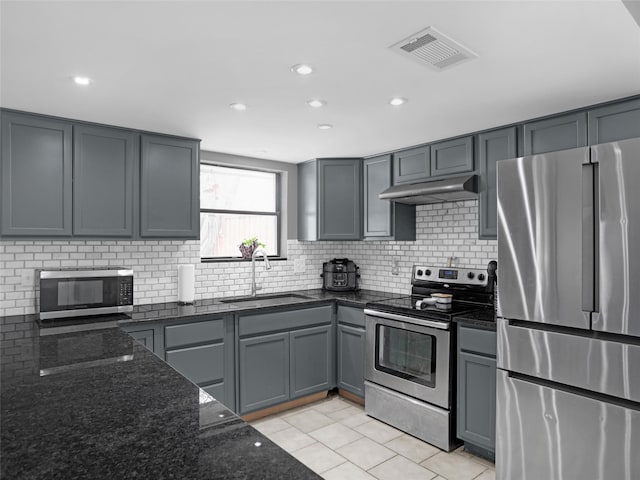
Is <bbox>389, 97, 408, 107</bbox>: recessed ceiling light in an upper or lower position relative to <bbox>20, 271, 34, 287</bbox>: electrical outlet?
upper

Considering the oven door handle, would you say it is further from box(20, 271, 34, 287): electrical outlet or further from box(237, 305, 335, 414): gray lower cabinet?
box(20, 271, 34, 287): electrical outlet

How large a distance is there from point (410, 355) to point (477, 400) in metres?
0.58

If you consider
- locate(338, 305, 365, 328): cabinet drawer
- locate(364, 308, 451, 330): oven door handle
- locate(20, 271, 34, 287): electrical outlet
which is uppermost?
locate(20, 271, 34, 287): electrical outlet

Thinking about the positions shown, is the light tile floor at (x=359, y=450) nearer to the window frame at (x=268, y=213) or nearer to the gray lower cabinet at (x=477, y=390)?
the gray lower cabinet at (x=477, y=390)

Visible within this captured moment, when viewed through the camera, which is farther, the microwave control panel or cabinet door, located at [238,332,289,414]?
cabinet door, located at [238,332,289,414]

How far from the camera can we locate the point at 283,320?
11.8 ft

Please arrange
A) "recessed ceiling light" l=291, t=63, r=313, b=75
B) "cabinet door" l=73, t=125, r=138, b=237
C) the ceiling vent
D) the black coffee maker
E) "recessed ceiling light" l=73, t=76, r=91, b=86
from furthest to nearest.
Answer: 1. the black coffee maker
2. "cabinet door" l=73, t=125, r=138, b=237
3. "recessed ceiling light" l=73, t=76, r=91, b=86
4. "recessed ceiling light" l=291, t=63, r=313, b=75
5. the ceiling vent

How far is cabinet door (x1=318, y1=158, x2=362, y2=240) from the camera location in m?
4.21

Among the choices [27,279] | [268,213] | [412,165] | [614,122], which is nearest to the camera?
[614,122]

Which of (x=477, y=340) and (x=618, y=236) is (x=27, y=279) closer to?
(x=477, y=340)

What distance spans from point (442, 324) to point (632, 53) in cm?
188

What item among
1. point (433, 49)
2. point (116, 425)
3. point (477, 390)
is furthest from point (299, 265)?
point (116, 425)

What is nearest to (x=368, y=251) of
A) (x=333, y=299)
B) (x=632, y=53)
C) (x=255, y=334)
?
(x=333, y=299)

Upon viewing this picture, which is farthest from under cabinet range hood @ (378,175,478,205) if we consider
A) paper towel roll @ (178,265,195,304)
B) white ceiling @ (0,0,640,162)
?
paper towel roll @ (178,265,195,304)
